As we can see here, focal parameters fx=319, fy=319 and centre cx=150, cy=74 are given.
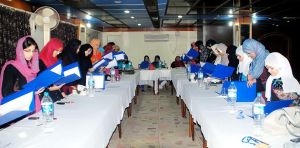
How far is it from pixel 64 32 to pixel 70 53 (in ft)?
18.2

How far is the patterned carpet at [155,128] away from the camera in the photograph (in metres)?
4.09

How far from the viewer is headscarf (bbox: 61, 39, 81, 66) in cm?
416

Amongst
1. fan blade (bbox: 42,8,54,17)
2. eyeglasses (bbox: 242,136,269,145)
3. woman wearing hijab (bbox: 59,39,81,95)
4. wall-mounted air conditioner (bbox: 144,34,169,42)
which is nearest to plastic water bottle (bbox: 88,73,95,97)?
woman wearing hijab (bbox: 59,39,81,95)

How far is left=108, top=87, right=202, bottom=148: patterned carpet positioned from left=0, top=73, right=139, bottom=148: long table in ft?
3.25

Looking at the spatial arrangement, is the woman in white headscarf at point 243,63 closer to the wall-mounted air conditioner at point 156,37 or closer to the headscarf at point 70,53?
the headscarf at point 70,53

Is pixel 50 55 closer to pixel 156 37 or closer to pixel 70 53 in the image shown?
pixel 70 53

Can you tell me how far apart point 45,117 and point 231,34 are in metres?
10.6

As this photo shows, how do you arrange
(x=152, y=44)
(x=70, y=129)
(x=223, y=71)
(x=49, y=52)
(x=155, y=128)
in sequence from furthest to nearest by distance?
(x=152, y=44) → (x=155, y=128) → (x=223, y=71) → (x=49, y=52) → (x=70, y=129)

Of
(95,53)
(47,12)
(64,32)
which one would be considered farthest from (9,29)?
(64,32)

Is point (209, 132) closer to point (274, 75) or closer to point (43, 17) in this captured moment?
point (274, 75)

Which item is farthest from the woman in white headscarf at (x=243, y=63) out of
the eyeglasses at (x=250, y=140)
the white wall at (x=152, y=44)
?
the white wall at (x=152, y=44)

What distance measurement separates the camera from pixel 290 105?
2.14m

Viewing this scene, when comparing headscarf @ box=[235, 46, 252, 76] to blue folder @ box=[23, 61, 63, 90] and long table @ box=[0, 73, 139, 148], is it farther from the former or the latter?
blue folder @ box=[23, 61, 63, 90]

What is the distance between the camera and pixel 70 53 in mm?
4230
